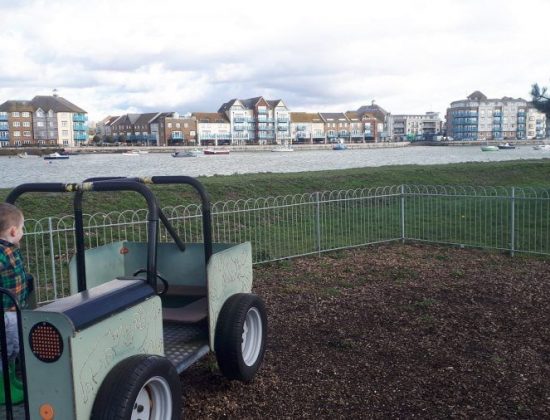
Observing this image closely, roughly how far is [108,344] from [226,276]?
168cm

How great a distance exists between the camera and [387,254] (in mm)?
11141

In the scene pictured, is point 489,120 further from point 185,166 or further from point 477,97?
point 185,166

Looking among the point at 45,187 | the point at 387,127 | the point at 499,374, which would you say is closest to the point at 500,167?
the point at 499,374

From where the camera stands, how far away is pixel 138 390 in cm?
331

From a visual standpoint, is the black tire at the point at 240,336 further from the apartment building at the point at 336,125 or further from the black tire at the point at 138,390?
the apartment building at the point at 336,125

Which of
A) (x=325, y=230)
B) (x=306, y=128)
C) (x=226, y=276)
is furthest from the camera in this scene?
(x=306, y=128)

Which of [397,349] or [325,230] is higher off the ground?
[325,230]

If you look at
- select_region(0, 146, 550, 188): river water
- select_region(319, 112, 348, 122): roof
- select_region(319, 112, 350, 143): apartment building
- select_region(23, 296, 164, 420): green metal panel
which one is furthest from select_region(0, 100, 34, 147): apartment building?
select_region(23, 296, 164, 420): green metal panel

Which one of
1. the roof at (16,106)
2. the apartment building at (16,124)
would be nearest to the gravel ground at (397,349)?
A: the apartment building at (16,124)

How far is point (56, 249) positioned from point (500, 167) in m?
21.5

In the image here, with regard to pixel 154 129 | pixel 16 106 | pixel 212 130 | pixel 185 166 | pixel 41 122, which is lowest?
pixel 185 166

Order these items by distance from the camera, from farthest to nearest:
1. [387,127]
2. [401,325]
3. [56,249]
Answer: [387,127] → [56,249] → [401,325]

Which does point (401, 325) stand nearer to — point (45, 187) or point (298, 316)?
point (298, 316)

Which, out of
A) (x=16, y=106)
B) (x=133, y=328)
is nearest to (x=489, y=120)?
(x=16, y=106)
